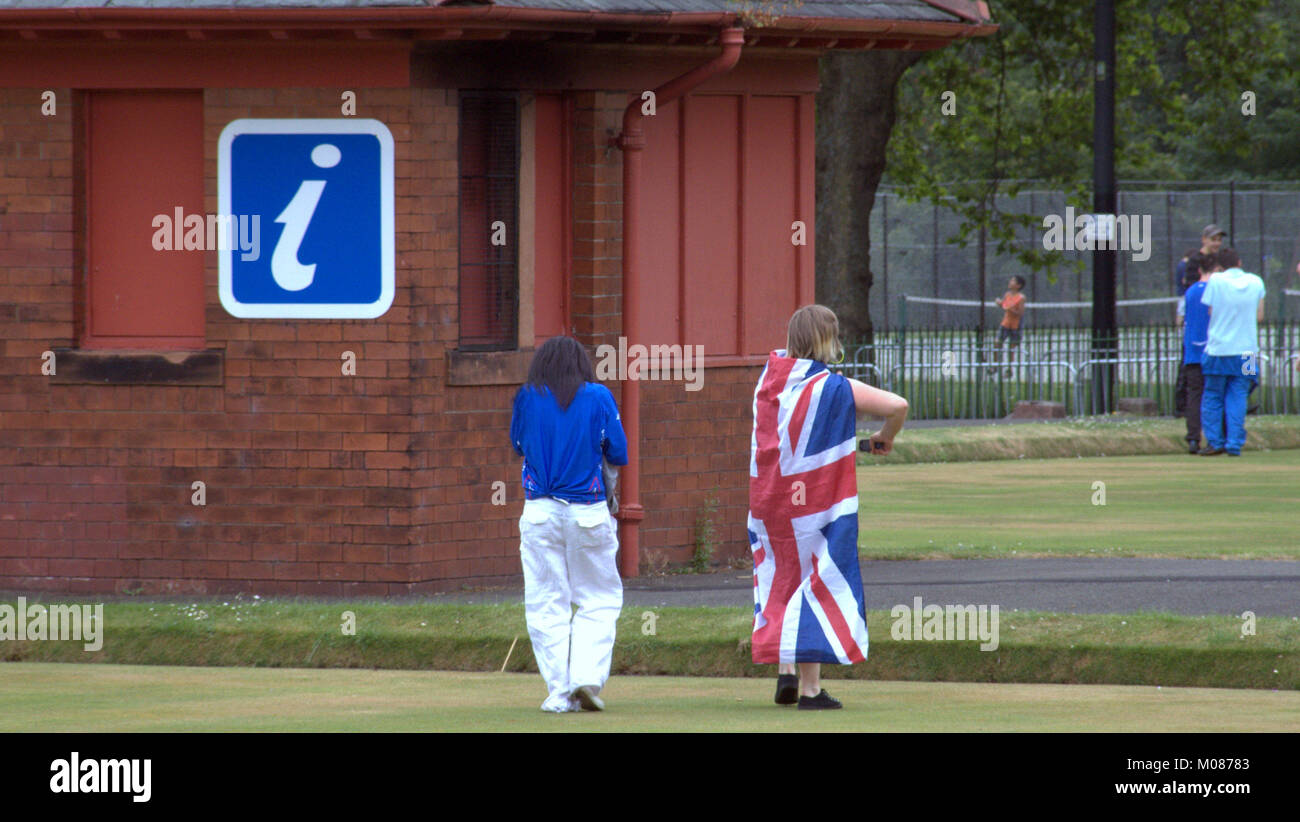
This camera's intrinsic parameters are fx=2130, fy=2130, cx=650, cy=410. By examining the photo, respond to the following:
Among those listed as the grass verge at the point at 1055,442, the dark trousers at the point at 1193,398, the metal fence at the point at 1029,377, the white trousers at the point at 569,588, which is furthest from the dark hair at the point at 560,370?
the metal fence at the point at 1029,377

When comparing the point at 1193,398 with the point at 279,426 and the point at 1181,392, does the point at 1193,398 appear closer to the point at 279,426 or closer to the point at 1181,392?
the point at 1181,392

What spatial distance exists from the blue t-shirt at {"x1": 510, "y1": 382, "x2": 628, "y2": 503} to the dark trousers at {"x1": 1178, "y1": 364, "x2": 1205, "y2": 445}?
40.2 feet

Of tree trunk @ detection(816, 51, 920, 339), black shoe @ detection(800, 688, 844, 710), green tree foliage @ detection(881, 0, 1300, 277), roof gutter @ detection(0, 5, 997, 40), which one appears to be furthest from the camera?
green tree foliage @ detection(881, 0, 1300, 277)

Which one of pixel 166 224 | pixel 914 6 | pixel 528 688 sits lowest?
pixel 528 688

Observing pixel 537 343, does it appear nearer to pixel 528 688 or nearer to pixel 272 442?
pixel 272 442

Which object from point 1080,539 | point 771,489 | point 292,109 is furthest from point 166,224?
point 1080,539

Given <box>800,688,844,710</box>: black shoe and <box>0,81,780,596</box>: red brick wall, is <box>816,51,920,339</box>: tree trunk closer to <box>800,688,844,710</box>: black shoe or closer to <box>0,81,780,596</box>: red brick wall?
<box>0,81,780,596</box>: red brick wall

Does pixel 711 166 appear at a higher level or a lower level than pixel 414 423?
higher

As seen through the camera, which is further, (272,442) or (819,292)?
(819,292)

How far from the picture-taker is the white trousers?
8.70 m

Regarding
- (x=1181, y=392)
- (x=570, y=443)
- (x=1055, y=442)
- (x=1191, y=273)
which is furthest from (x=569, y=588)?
(x=1191, y=273)

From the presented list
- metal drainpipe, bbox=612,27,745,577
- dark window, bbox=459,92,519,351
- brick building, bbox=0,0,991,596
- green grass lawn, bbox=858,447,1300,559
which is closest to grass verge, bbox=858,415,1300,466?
green grass lawn, bbox=858,447,1300,559

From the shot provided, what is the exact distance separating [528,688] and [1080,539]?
5998 mm

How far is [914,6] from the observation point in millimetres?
13711
